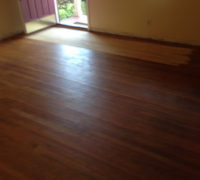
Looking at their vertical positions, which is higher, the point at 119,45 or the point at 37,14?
the point at 37,14

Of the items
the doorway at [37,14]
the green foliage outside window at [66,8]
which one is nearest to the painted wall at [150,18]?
the doorway at [37,14]

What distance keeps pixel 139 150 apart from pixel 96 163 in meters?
0.41

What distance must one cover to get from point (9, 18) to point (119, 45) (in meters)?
2.40

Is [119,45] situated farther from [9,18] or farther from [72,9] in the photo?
[72,9]

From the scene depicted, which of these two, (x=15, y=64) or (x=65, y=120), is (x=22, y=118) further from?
(x=15, y=64)

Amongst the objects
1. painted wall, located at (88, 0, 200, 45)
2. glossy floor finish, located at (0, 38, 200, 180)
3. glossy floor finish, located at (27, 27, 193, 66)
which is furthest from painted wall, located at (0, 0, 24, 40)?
painted wall, located at (88, 0, 200, 45)

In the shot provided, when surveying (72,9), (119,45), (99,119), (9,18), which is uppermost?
(9,18)

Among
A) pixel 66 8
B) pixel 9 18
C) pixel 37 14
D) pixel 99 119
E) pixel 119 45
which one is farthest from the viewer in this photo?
pixel 66 8

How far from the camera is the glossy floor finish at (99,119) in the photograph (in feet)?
6.00

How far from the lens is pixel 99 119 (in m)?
2.33

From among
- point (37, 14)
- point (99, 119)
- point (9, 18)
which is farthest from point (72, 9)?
→ point (99, 119)

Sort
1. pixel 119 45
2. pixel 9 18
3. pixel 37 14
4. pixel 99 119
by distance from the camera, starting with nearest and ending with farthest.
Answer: pixel 99 119 → pixel 119 45 → pixel 9 18 → pixel 37 14

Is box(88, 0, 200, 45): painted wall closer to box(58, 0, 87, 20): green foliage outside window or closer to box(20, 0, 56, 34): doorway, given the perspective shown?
box(20, 0, 56, 34): doorway

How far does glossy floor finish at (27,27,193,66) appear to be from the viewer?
141 inches
